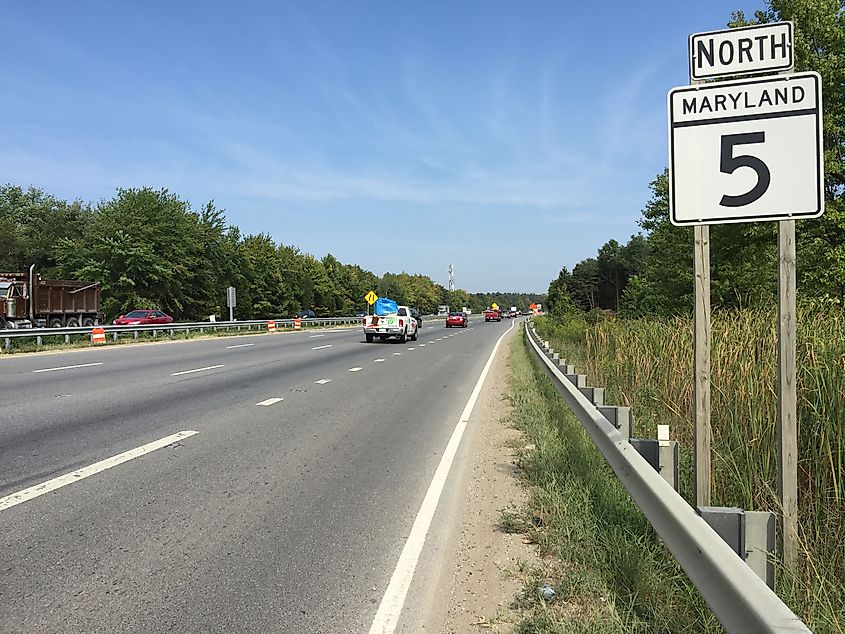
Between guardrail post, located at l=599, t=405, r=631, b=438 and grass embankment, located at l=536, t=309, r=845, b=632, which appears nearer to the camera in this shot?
grass embankment, located at l=536, t=309, r=845, b=632

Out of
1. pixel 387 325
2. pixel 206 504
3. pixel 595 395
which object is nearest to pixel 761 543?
pixel 595 395

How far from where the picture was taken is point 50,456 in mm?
6875

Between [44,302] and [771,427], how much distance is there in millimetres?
37131

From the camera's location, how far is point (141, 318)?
1594 inches

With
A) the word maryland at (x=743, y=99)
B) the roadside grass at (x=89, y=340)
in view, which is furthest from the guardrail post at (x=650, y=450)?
the roadside grass at (x=89, y=340)

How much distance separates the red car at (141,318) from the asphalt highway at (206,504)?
28943 millimetres

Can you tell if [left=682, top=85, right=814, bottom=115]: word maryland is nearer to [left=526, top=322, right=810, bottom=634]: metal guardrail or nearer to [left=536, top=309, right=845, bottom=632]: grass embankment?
[left=536, top=309, right=845, bottom=632]: grass embankment

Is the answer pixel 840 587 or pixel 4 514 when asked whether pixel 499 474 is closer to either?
pixel 840 587

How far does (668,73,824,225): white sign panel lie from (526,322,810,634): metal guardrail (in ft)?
5.31

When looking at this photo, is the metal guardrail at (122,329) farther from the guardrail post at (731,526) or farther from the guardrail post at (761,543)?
the guardrail post at (761,543)

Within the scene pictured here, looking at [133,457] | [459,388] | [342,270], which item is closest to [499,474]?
[133,457]

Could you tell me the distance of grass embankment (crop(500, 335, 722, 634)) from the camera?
10.6 ft

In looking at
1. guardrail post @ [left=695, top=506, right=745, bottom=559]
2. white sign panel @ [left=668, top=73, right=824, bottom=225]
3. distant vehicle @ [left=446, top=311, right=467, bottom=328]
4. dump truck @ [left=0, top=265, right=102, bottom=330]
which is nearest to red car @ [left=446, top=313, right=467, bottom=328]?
distant vehicle @ [left=446, top=311, right=467, bottom=328]

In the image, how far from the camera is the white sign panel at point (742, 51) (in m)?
3.81
